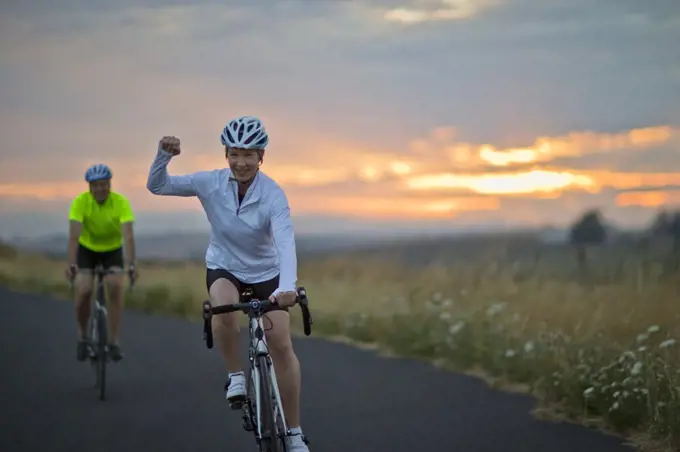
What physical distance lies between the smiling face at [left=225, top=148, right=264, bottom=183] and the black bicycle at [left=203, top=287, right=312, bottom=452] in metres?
0.81

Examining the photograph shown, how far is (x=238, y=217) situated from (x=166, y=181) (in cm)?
47

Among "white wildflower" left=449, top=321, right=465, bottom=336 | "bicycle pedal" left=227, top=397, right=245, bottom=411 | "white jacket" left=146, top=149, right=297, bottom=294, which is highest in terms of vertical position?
"white jacket" left=146, top=149, right=297, bottom=294

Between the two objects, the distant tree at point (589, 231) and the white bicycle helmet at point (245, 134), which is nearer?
the white bicycle helmet at point (245, 134)

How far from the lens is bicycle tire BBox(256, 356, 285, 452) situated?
618 centimetres

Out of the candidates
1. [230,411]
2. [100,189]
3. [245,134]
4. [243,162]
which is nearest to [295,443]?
[243,162]

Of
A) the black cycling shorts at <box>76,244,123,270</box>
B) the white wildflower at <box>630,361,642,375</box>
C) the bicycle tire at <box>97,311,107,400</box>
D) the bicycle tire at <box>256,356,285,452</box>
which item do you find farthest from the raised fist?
the black cycling shorts at <box>76,244,123,270</box>

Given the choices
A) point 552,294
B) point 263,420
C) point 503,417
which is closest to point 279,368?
point 263,420

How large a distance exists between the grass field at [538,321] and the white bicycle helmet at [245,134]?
3594 millimetres

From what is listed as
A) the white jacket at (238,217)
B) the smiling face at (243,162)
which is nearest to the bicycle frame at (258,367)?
the white jacket at (238,217)

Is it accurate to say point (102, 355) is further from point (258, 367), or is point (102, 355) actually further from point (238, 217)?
point (258, 367)

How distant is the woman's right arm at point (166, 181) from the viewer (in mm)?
6621

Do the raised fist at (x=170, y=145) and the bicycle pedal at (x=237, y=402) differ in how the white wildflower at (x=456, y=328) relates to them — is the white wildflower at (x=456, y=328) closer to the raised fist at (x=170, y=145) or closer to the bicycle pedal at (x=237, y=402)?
the bicycle pedal at (x=237, y=402)

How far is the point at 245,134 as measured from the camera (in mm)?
6617

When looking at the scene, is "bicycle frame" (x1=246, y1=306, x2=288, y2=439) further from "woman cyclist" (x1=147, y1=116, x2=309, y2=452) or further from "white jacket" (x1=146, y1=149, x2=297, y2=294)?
"white jacket" (x1=146, y1=149, x2=297, y2=294)
